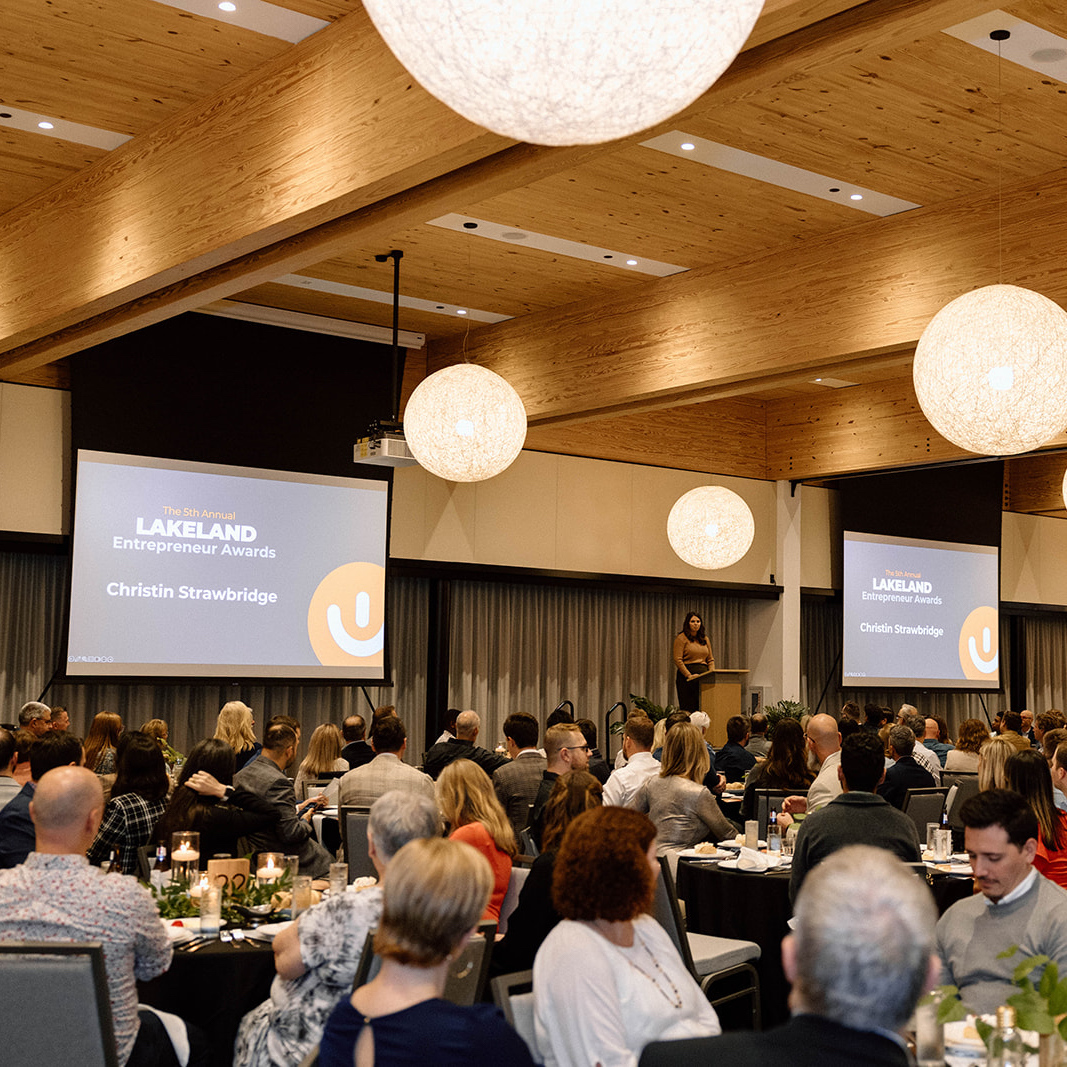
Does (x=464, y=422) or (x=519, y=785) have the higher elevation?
(x=464, y=422)

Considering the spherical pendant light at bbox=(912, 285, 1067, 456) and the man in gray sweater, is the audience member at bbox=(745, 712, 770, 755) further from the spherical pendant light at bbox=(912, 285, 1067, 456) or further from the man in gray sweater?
the man in gray sweater

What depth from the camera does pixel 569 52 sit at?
8.25 ft

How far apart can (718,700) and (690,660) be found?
0.56 meters

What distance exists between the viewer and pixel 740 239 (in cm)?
888

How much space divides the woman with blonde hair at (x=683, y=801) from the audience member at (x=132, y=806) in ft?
8.67

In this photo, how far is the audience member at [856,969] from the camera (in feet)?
6.00

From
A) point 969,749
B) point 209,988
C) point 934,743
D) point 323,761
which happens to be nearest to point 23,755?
point 323,761

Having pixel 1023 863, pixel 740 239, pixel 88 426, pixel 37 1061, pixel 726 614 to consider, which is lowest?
pixel 37 1061

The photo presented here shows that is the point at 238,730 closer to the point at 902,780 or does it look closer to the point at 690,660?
the point at 902,780

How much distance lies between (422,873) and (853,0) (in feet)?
10.4

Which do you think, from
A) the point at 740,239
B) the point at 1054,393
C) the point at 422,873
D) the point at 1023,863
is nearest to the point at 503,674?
the point at 740,239

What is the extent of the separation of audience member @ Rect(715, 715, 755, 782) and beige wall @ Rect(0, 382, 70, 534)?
5.83 metres

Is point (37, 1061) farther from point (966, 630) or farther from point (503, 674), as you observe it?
point (966, 630)

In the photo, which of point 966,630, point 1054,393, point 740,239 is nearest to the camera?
point 1054,393
